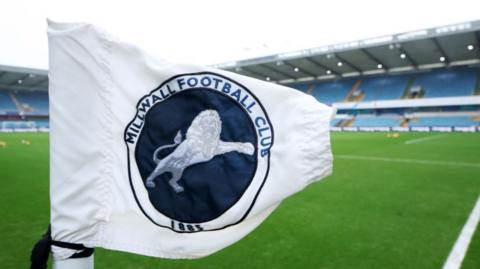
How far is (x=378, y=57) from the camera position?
30.7 metres

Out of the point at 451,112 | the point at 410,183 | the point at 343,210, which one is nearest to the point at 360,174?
the point at 410,183

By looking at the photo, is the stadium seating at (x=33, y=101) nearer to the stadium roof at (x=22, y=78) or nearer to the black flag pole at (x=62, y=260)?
the stadium roof at (x=22, y=78)

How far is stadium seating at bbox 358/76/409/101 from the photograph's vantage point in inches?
1398

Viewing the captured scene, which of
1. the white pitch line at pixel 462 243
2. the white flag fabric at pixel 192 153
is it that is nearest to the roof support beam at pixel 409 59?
the white pitch line at pixel 462 243

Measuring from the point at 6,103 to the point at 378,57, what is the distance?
43645 mm

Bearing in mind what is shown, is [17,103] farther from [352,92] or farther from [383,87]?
[383,87]

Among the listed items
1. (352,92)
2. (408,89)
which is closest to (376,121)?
(408,89)

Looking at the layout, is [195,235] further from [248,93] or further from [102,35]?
[102,35]

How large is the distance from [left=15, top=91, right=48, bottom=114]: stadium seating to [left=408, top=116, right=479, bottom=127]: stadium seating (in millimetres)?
44942

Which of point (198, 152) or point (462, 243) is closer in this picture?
point (198, 152)

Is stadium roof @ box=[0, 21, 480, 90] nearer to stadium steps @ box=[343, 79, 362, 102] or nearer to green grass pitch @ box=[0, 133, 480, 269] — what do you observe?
stadium steps @ box=[343, 79, 362, 102]

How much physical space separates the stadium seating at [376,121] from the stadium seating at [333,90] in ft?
12.6

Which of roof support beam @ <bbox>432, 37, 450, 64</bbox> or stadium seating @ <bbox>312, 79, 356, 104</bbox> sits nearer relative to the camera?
roof support beam @ <bbox>432, 37, 450, 64</bbox>

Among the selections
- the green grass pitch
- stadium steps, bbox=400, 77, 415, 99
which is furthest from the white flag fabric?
stadium steps, bbox=400, 77, 415, 99
